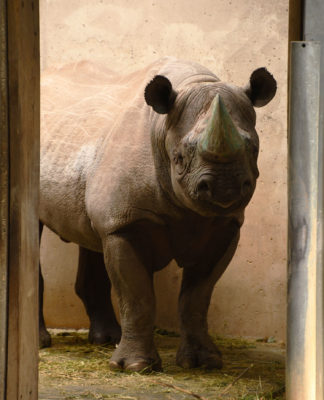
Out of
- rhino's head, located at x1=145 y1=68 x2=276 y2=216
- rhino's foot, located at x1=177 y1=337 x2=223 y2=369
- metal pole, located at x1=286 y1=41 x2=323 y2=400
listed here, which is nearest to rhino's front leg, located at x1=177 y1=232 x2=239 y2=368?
rhino's foot, located at x1=177 y1=337 x2=223 y2=369

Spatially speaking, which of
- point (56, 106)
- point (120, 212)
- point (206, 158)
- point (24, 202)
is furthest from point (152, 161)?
point (24, 202)

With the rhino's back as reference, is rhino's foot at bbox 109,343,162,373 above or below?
below

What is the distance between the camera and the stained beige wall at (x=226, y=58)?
689 centimetres

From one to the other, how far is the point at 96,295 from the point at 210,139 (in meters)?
2.65

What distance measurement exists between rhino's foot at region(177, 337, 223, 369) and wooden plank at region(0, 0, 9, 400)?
2.41m

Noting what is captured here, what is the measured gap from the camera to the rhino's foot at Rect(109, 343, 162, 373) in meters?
5.52

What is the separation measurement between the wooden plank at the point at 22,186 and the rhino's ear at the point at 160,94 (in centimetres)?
151

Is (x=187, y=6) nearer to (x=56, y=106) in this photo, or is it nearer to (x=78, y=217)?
(x=56, y=106)

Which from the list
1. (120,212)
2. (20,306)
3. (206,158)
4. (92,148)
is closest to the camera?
(20,306)

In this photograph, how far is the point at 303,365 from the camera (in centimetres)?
364

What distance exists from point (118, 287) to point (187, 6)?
2684 mm

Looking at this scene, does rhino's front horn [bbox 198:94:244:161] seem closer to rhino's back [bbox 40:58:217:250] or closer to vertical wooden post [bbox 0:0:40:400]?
rhino's back [bbox 40:58:217:250]

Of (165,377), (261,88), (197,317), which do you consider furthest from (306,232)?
(197,317)

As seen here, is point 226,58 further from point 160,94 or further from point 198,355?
point 198,355
